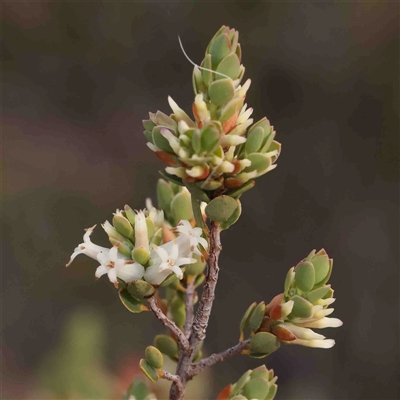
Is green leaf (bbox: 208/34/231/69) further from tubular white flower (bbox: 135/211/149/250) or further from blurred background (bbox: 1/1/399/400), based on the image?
blurred background (bbox: 1/1/399/400)

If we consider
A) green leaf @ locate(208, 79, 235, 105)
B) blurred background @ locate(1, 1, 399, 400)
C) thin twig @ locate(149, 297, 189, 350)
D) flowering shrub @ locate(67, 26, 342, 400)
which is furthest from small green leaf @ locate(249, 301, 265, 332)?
blurred background @ locate(1, 1, 399, 400)

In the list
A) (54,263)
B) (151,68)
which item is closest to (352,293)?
(54,263)

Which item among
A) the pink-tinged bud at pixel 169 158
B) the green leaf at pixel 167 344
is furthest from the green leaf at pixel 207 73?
the green leaf at pixel 167 344

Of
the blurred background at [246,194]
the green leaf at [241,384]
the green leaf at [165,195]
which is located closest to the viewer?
the green leaf at [241,384]

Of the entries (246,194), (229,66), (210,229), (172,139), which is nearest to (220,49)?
(229,66)

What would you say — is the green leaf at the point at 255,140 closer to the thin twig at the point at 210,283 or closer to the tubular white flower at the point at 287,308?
the thin twig at the point at 210,283

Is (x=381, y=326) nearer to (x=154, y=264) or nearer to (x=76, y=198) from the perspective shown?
(x=76, y=198)
